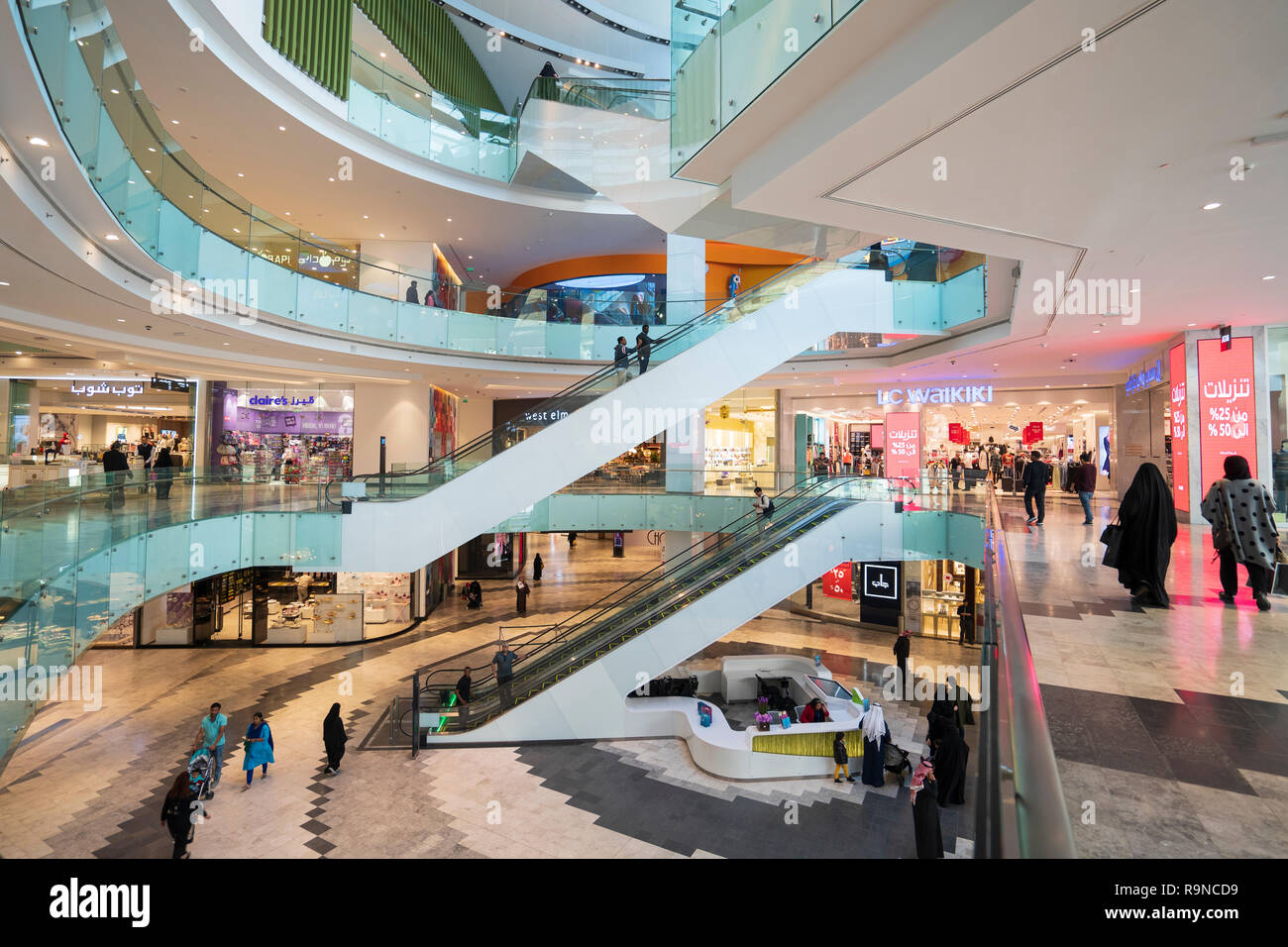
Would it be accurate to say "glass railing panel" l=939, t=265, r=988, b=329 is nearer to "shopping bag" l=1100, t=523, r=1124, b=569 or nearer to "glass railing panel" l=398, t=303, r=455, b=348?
"shopping bag" l=1100, t=523, r=1124, b=569

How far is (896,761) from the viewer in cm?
1021

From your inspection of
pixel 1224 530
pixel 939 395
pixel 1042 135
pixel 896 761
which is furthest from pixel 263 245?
pixel 939 395

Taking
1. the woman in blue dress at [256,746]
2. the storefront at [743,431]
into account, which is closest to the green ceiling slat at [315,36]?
the woman in blue dress at [256,746]

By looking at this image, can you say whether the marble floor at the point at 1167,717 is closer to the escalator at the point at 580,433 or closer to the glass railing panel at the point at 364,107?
the escalator at the point at 580,433

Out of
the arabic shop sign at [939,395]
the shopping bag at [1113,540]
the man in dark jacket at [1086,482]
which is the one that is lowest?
the shopping bag at [1113,540]

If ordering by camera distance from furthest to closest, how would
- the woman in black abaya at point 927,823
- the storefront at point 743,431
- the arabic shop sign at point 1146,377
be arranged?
the storefront at point 743,431 < the arabic shop sign at point 1146,377 < the woman in black abaya at point 927,823

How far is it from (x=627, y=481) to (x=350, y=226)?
1030cm

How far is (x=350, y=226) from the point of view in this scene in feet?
55.5

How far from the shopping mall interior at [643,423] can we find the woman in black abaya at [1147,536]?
2.4 inches

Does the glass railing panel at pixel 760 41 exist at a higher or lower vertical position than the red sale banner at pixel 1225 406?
higher

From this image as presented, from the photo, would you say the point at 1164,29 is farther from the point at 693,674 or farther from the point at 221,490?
the point at 221,490

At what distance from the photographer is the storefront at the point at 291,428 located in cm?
1781

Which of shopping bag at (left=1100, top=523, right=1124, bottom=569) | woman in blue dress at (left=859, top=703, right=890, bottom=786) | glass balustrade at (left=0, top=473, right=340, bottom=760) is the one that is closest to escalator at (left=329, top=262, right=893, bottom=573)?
glass balustrade at (left=0, top=473, right=340, bottom=760)
